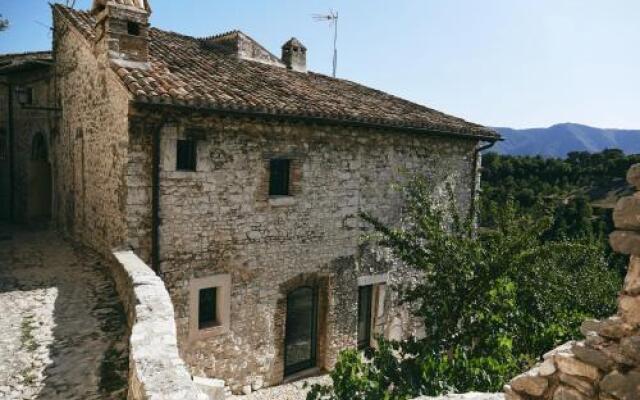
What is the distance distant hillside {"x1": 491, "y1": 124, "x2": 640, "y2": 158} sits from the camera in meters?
79.6

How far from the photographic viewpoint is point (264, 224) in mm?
8797

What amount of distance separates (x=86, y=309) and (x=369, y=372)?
3881 millimetres

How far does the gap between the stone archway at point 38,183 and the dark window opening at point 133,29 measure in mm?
6892

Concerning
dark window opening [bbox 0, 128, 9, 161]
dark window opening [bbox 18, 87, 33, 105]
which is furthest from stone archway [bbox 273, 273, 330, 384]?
dark window opening [bbox 0, 128, 9, 161]

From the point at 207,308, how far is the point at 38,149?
8594 mm

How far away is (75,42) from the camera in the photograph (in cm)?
985

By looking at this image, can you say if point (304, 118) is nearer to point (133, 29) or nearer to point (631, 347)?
point (133, 29)

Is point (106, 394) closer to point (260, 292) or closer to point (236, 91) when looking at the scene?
point (260, 292)

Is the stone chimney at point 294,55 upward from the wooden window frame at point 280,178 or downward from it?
upward

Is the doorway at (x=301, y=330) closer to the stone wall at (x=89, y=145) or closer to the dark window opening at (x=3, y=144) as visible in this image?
the stone wall at (x=89, y=145)

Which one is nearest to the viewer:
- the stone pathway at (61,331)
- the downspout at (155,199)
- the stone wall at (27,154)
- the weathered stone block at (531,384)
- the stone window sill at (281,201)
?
the weathered stone block at (531,384)

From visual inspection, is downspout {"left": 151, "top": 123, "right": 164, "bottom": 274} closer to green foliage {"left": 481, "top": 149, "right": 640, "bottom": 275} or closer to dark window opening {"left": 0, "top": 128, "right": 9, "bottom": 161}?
→ dark window opening {"left": 0, "top": 128, "right": 9, "bottom": 161}

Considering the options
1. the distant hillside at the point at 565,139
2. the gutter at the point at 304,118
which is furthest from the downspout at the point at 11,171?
the distant hillside at the point at 565,139

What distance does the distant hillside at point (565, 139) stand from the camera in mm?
79562
